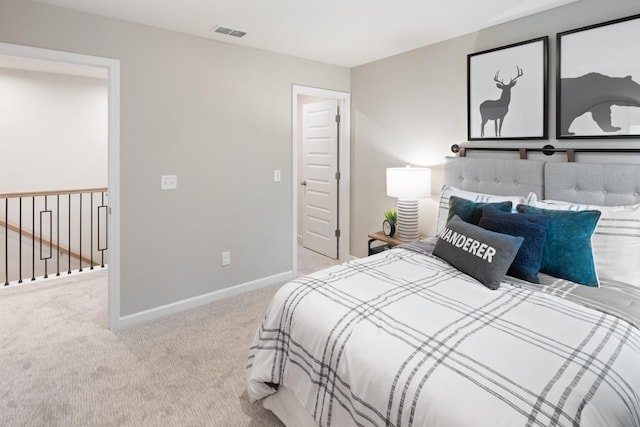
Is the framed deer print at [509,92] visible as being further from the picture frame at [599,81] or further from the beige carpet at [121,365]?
the beige carpet at [121,365]

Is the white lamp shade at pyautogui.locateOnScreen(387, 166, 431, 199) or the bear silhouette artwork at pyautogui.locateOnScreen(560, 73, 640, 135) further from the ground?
the bear silhouette artwork at pyautogui.locateOnScreen(560, 73, 640, 135)

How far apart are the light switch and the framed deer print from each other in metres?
2.58

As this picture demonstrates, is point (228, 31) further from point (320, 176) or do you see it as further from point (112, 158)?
point (320, 176)

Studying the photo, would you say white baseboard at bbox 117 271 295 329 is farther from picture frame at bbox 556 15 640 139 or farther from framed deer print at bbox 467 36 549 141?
picture frame at bbox 556 15 640 139

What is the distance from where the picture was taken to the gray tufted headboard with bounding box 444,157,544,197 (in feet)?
8.85

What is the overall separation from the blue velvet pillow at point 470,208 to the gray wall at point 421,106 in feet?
2.55

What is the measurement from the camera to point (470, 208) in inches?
96.6

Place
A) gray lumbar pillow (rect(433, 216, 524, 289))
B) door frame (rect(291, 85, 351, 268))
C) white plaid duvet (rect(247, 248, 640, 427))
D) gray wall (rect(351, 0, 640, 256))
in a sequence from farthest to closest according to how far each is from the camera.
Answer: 1. door frame (rect(291, 85, 351, 268))
2. gray wall (rect(351, 0, 640, 256))
3. gray lumbar pillow (rect(433, 216, 524, 289))
4. white plaid duvet (rect(247, 248, 640, 427))

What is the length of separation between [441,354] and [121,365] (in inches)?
85.1

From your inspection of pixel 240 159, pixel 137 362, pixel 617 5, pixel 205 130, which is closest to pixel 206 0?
pixel 205 130

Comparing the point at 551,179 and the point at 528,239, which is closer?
the point at 528,239

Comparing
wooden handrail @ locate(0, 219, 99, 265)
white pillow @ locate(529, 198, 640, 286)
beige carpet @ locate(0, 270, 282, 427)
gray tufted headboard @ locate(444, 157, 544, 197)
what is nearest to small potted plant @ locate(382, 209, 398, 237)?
gray tufted headboard @ locate(444, 157, 544, 197)

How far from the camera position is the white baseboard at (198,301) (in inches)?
120

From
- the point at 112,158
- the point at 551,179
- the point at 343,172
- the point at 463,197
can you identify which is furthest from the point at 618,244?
the point at 112,158
